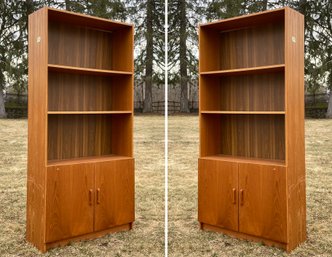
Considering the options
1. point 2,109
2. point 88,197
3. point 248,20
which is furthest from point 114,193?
point 2,109

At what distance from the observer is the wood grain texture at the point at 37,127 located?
3.07 meters

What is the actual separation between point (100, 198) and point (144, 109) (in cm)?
1277

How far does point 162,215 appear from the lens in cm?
430

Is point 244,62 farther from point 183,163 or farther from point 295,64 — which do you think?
point 183,163

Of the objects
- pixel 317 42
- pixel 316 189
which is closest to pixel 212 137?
pixel 316 189

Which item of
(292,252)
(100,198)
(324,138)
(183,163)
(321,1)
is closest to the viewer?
(292,252)

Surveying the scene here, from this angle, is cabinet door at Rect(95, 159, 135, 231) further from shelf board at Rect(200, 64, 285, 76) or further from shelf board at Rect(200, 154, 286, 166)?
shelf board at Rect(200, 64, 285, 76)

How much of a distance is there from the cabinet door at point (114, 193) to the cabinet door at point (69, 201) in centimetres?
8

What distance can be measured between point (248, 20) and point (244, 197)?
154 centimetres

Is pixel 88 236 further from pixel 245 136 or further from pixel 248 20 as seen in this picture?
pixel 248 20

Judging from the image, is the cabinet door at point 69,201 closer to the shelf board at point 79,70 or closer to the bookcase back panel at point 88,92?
the bookcase back panel at point 88,92

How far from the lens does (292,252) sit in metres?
3.13

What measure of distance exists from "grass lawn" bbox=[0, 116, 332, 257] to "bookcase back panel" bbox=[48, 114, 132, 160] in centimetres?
80

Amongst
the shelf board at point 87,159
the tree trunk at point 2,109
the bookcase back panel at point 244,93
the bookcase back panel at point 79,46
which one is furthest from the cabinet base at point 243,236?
the tree trunk at point 2,109
